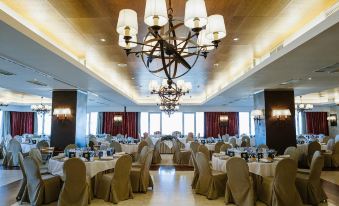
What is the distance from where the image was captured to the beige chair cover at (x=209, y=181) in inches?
216

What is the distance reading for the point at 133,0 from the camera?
12.3 ft

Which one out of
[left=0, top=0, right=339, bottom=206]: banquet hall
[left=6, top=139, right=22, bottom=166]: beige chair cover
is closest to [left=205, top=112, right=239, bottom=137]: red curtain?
[left=0, top=0, right=339, bottom=206]: banquet hall

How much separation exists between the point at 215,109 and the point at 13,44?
49.1ft

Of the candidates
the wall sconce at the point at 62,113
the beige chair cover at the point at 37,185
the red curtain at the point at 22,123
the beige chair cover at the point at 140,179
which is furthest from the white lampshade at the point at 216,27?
the red curtain at the point at 22,123

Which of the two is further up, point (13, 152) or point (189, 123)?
point (189, 123)

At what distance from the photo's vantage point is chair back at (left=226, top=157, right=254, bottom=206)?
486 centimetres

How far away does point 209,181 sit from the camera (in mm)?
5605

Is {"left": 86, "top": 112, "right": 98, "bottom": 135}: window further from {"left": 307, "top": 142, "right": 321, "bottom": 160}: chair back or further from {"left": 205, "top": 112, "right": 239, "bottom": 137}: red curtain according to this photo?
{"left": 307, "top": 142, "right": 321, "bottom": 160}: chair back

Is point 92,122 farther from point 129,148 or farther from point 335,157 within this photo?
point 335,157

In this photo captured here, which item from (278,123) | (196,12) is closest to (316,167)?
(196,12)

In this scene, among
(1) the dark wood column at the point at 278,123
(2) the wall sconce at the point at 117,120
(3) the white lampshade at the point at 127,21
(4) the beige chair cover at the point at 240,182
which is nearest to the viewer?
(3) the white lampshade at the point at 127,21

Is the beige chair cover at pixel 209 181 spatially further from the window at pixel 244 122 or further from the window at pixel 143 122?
the window at pixel 244 122

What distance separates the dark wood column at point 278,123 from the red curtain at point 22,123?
1600 centimetres

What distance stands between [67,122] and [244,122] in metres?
12.8
